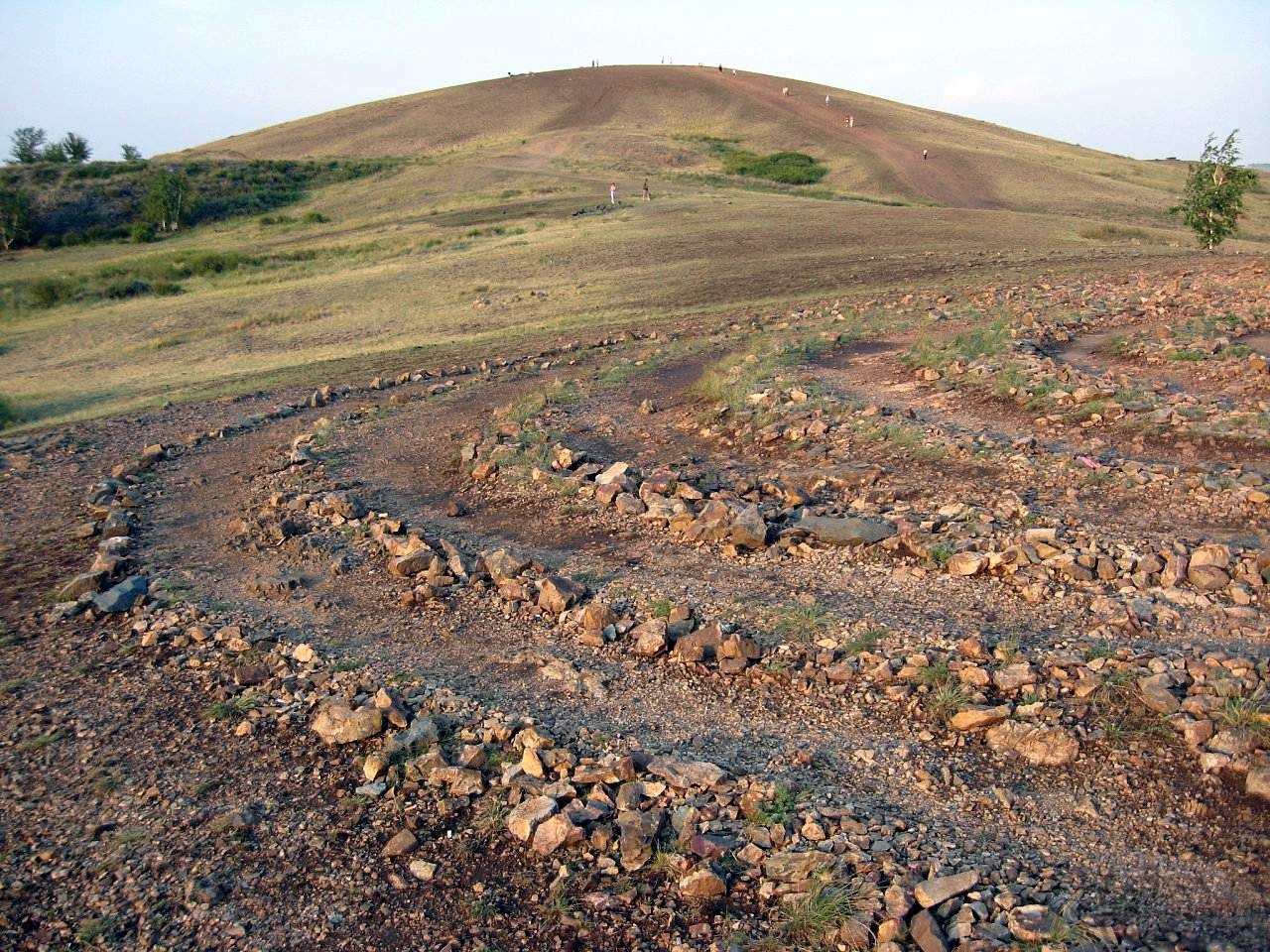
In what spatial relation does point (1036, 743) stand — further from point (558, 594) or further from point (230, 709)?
point (230, 709)

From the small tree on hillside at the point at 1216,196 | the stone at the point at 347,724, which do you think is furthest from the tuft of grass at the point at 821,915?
the small tree on hillside at the point at 1216,196

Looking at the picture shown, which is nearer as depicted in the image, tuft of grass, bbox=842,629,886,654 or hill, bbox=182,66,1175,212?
tuft of grass, bbox=842,629,886,654

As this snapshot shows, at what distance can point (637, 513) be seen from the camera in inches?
316

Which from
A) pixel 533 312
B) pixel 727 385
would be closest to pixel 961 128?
pixel 533 312

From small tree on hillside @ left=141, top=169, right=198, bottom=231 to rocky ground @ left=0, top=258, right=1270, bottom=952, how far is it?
39.3 m

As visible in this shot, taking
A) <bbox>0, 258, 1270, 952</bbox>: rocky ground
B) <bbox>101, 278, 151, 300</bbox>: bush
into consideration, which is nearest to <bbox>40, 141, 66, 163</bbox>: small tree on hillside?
<bbox>101, 278, 151, 300</bbox>: bush

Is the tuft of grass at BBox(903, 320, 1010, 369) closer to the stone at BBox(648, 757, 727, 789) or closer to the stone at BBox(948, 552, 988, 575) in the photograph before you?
the stone at BBox(948, 552, 988, 575)

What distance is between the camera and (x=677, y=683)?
18.0 ft

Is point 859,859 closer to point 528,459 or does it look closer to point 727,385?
point 528,459

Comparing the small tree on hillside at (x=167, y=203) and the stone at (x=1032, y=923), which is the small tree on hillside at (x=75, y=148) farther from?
the stone at (x=1032, y=923)

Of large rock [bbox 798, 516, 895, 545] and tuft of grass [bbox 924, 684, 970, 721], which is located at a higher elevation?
large rock [bbox 798, 516, 895, 545]

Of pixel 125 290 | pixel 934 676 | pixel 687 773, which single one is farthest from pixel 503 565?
pixel 125 290

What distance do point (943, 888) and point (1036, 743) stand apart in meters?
1.24

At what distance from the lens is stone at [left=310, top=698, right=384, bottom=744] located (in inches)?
198
